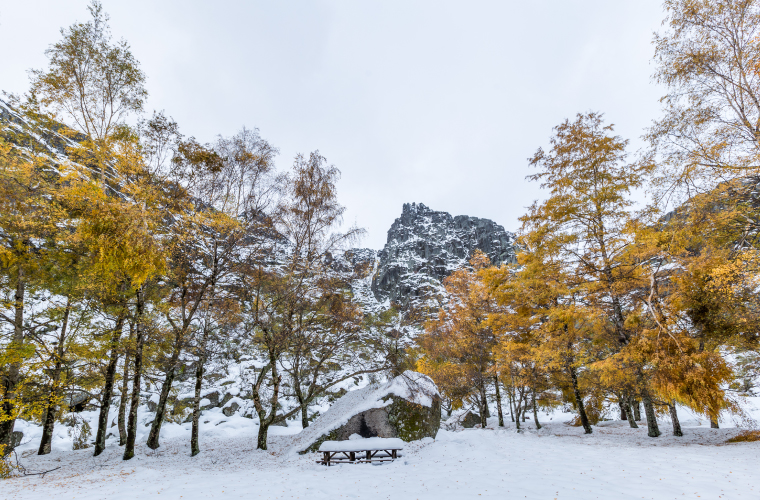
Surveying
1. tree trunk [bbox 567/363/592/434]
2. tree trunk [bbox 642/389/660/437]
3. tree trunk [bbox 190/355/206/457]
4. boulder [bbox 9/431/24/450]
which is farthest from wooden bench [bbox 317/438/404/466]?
boulder [bbox 9/431/24/450]

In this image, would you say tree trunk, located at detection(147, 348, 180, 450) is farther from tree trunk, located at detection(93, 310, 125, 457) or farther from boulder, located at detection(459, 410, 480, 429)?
boulder, located at detection(459, 410, 480, 429)

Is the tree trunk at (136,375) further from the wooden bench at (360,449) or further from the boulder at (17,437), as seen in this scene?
the boulder at (17,437)

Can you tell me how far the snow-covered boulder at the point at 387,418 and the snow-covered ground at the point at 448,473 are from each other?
20.7 inches

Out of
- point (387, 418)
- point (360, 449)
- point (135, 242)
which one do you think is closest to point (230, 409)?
point (387, 418)

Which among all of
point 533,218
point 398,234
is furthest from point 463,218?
point 533,218

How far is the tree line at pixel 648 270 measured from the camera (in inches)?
218

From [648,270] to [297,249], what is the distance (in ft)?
33.9

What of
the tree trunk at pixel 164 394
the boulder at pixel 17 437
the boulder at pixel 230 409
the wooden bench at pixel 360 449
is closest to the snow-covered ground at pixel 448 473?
the wooden bench at pixel 360 449

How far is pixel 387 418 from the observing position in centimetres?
902

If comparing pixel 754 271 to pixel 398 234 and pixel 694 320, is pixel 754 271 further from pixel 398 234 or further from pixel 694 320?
pixel 398 234

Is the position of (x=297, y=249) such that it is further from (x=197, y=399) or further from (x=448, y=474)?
(x=448, y=474)

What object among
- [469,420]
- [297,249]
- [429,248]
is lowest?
[469,420]

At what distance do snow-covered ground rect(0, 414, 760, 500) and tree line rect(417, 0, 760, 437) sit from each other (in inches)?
51.7

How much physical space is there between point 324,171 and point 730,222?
1007cm
